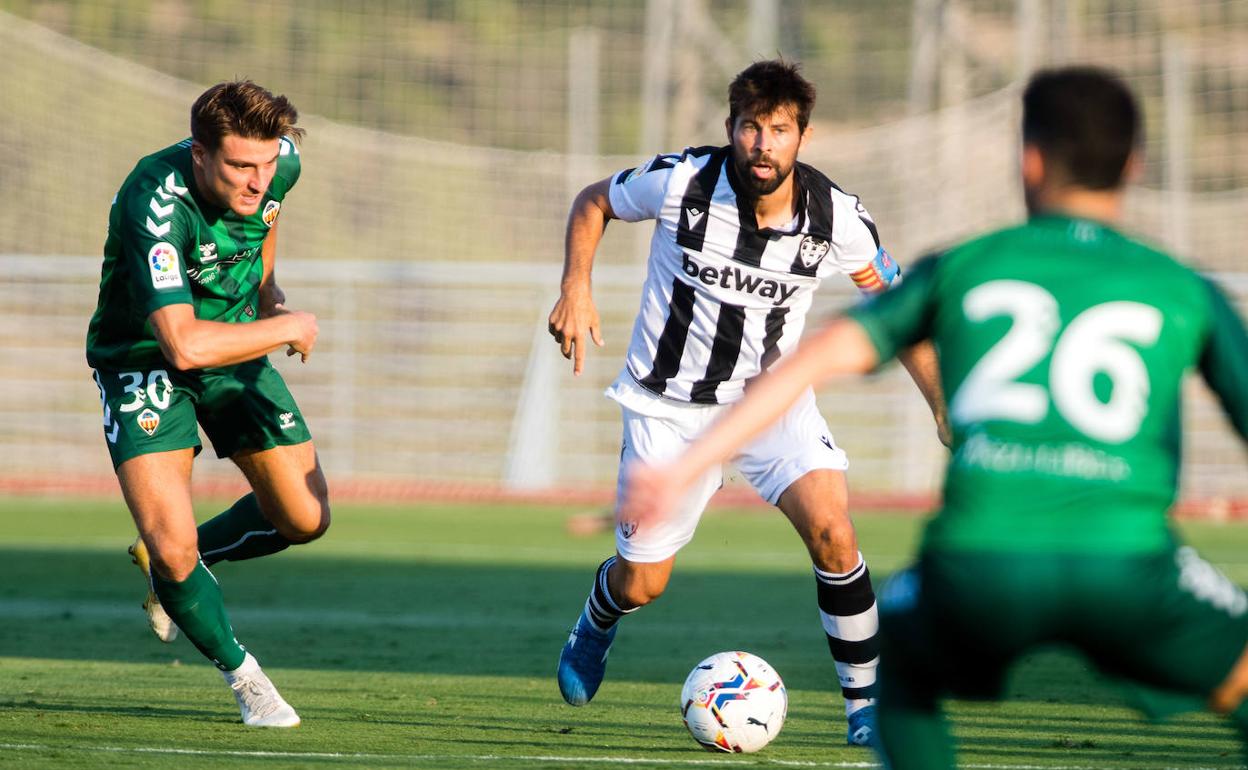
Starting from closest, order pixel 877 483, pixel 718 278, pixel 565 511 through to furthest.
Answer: pixel 718 278
pixel 565 511
pixel 877 483

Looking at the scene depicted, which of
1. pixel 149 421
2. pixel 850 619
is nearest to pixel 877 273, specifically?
pixel 850 619

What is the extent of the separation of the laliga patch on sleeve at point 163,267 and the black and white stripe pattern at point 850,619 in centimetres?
244

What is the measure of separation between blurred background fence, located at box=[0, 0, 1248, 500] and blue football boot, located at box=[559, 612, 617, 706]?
543 inches

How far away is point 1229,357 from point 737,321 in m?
3.42

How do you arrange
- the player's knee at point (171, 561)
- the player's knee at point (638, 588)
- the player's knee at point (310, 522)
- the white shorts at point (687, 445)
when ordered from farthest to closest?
the player's knee at point (310, 522) < the player's knee at point (638, 588) < the white shorts at point (687, 445) < the player's knee at point (171, 561)

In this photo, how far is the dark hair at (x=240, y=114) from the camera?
19.1ft

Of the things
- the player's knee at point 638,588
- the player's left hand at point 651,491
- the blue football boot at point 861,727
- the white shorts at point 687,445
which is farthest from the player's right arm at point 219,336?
the player's left hand at point 651,491

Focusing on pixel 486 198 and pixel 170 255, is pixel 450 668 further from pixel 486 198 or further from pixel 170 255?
pixel 486 198

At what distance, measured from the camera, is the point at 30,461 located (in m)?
21.4

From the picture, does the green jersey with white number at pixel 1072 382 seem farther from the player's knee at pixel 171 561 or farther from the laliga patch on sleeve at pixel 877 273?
the player's knee at pixel 171 561

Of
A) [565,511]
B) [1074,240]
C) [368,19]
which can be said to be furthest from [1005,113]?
[1074,240]

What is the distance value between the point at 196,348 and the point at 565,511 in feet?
40.9

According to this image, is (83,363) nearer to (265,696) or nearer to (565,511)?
(565,511)

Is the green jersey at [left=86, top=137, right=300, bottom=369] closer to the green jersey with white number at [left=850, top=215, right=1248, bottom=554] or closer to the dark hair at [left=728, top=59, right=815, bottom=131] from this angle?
the dark hair at [left=728, top=59, right=815, bottom=131]
